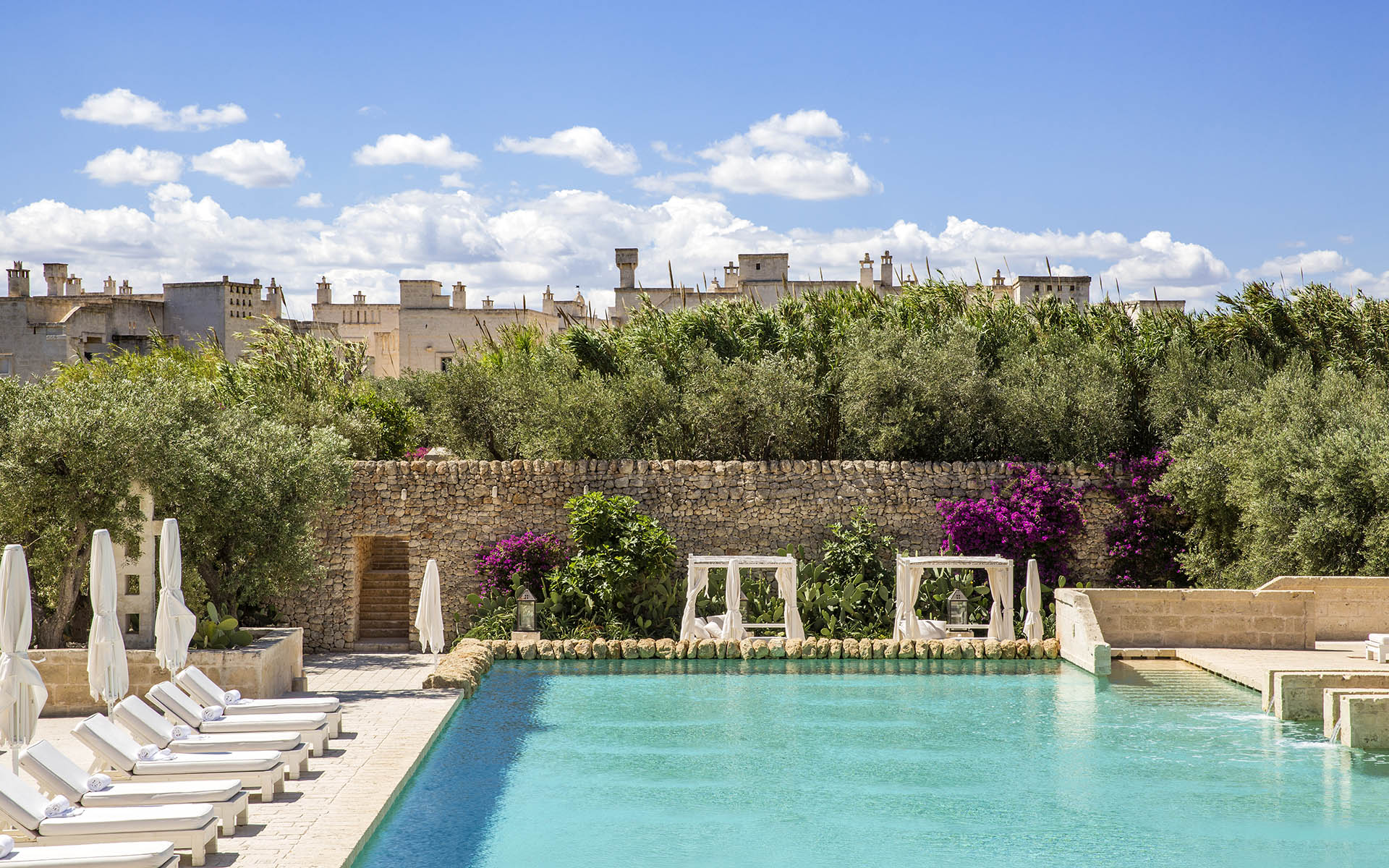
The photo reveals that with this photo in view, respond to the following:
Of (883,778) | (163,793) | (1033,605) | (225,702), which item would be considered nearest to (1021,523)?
(1033,605)

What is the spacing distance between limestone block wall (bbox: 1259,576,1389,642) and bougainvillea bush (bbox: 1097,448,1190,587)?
2946 mm

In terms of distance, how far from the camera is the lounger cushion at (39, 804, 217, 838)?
783 centimetres

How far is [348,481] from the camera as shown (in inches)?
732

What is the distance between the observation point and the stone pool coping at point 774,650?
18.0 metres

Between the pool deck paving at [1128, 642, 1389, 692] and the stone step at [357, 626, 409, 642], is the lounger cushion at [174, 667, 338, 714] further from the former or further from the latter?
the pool deck paving at [1128, 642, 1389, 692]

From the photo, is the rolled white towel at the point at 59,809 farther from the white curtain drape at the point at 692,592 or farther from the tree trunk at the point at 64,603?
the white curtain drape at the point at 692,592

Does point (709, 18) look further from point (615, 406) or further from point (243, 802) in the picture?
point (243, 802)

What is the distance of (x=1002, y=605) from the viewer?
1922 centimetres

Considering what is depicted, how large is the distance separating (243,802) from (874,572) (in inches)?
538

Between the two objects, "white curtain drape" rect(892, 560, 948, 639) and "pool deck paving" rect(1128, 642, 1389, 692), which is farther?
"white curtain drape" rect(892, 560, 948, 639)

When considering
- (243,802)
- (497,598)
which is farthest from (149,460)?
(497,598)

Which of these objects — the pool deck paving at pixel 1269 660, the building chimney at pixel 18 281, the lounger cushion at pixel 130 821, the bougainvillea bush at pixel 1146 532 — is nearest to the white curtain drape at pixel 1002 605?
the pool deck paving at pixel 1269 660

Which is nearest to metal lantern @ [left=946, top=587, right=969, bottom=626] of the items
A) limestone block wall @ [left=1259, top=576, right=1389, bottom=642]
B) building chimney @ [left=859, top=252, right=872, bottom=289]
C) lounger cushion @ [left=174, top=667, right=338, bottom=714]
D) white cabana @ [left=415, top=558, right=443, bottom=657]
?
limestone block wall @ [left=1259, top=576, right=1389, bottom=642]

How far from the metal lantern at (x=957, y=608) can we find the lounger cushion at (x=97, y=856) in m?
14.1
